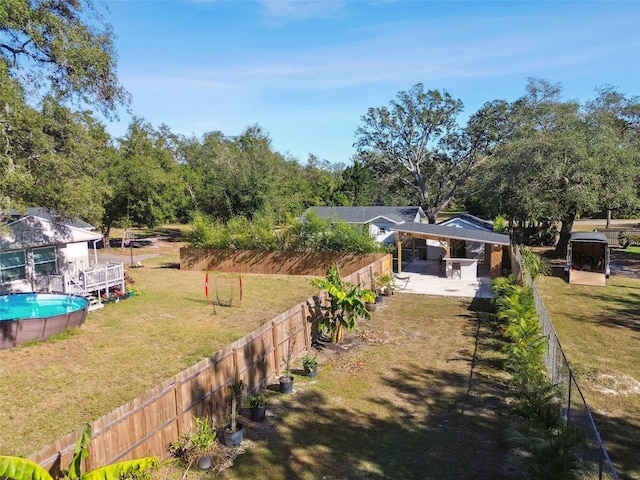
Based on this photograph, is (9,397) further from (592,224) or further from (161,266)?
(592,224)

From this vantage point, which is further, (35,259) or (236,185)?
(236,185)

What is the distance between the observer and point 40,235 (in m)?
17.0

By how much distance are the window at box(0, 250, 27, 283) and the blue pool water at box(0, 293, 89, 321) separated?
83.0 inches

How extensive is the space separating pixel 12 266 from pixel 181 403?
14.0m

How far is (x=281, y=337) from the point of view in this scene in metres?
9.80

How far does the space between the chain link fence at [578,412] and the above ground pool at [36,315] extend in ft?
40.8

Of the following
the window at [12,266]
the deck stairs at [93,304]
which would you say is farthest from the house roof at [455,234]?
the window at [12,266]

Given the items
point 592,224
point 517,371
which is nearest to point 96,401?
point 517,371

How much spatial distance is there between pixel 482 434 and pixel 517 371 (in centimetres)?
230

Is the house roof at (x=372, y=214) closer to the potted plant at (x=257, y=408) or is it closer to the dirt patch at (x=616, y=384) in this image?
the dirt patch at (x=616, y=384)

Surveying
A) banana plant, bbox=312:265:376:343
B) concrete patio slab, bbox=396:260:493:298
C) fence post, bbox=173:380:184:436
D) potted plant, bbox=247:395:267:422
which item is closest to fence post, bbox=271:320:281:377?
potted plant, bbox=247:395:267:422

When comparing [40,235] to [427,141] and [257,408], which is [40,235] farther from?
[427,141]

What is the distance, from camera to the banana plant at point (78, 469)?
3.97 m

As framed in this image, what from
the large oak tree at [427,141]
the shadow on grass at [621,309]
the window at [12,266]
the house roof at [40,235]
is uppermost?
the large oak tree at [427,141]
